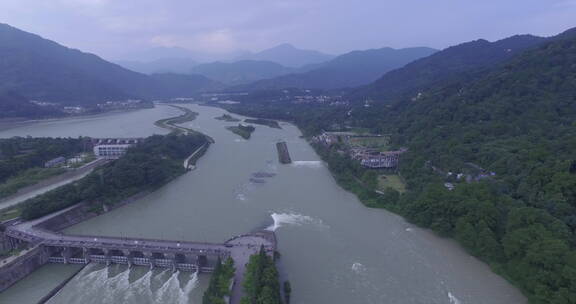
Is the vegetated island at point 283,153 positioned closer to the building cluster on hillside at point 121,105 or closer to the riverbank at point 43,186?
the riverbank at point 43,186

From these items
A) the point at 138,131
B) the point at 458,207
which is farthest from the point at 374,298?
the point at 138,131

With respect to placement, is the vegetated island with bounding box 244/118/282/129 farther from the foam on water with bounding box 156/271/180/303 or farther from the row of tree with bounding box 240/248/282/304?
the row of tree with bounding box 240/248/282/304

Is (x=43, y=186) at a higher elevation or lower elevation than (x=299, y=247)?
higher

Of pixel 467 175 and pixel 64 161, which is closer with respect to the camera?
pixel 467 175

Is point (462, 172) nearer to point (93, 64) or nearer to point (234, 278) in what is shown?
point (234, 278)

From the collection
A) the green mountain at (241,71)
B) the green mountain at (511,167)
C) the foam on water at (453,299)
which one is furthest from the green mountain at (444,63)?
the green mountain at (241,71)

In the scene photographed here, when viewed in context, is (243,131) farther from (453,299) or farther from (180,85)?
(180,85)

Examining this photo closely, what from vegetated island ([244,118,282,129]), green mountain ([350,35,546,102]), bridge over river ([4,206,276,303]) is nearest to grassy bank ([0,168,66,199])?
bridge over river ([4,206,276,303])

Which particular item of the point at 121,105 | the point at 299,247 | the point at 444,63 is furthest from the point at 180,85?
the point at 299,247
